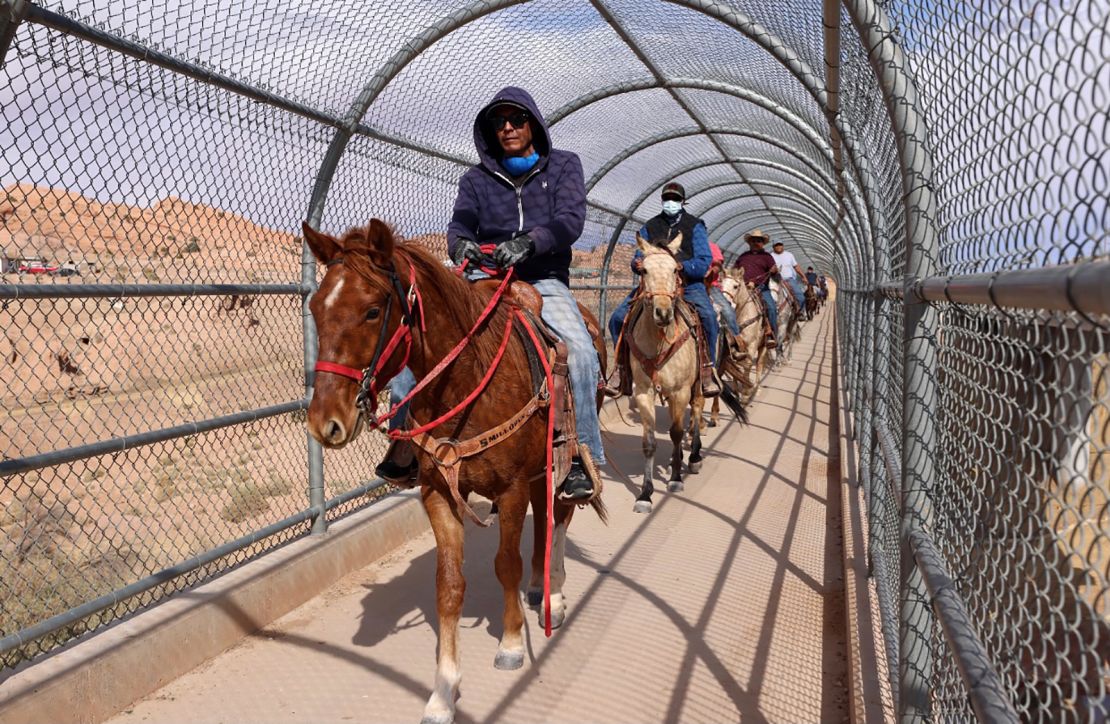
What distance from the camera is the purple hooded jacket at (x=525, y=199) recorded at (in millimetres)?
4906

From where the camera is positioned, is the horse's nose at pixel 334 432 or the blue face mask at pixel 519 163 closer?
the horse's nose at pixel 334 432

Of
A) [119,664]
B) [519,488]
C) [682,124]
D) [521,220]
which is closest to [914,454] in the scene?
[519,488]

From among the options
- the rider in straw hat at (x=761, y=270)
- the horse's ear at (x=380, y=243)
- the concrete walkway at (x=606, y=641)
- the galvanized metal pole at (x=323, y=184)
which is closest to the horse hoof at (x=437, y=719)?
the concrete walkway at (x=606, y=641)

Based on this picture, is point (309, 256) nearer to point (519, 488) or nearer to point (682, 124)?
point (519, 488)

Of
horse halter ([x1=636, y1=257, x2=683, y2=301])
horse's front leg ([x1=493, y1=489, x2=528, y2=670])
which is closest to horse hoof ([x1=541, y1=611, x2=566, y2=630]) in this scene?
horse's front leg ([x1=493, y1=489, x2=528, y2=670])

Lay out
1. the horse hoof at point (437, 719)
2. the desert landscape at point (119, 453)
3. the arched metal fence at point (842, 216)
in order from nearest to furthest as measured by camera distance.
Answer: the arched metal fence at point (842, 216)
the horse hoof at point (437, 719)
the desert landscape at point (119, 453)

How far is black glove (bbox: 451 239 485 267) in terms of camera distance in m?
4.33

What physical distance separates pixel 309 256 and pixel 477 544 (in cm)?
270

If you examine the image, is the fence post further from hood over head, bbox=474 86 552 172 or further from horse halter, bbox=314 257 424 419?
hood over head, bbox=474 86 552 172

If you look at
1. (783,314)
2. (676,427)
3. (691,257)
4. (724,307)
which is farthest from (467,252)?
(783,314)

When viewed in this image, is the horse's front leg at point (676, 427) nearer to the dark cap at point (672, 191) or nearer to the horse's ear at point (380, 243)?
the dark cap at point (672, 191)

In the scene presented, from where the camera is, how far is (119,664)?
421 cm

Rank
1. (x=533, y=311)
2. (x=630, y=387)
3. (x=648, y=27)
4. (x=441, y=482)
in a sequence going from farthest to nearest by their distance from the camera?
1. (x=630, y=387)
2. (x=648, y=27)
3. (x=533, y=311)
4. (x=441, y=482)

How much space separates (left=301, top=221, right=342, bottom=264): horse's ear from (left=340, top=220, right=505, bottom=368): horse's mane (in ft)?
0.16
